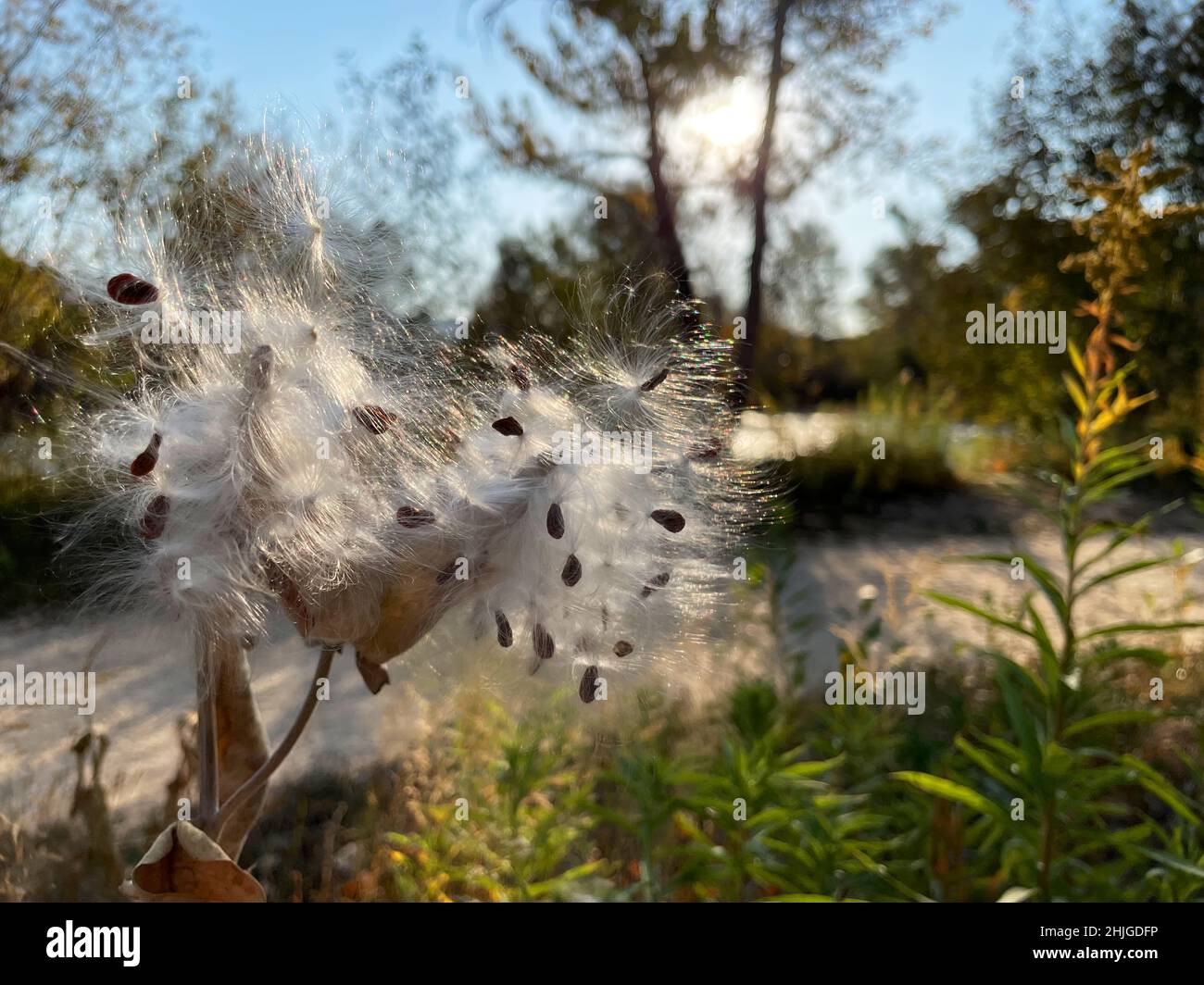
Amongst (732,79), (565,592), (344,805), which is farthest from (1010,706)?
(732,79)

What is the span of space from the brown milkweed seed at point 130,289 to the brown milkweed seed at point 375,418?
140 mm

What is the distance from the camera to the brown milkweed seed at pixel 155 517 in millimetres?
536

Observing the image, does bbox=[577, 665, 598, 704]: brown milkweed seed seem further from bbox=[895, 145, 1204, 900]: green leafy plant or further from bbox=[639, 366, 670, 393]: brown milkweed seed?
bbox=[895, 145, 1204, 900]: green leafy plant

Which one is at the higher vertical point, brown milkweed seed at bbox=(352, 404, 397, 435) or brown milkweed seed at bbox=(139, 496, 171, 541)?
brown milkweed seed at bbox=(352, 404, 397, 435)

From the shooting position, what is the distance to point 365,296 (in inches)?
25.8

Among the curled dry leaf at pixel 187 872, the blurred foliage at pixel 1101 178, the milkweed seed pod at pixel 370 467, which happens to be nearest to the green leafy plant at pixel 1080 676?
the milkweed seed pod at pixel 370 467

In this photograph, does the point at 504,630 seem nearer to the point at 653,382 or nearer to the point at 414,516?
the point at 414,516

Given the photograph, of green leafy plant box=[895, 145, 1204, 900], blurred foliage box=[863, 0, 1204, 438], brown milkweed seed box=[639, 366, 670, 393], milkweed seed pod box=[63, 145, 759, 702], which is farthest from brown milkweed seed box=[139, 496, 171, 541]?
blurred foliage box=[863, 0, 1204, 438]

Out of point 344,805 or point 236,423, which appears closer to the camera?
point 236,423

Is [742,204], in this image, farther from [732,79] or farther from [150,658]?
[150,658]

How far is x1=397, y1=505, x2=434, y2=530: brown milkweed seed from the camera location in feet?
1.77

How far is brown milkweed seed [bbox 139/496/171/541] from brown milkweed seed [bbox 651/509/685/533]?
30 cm
